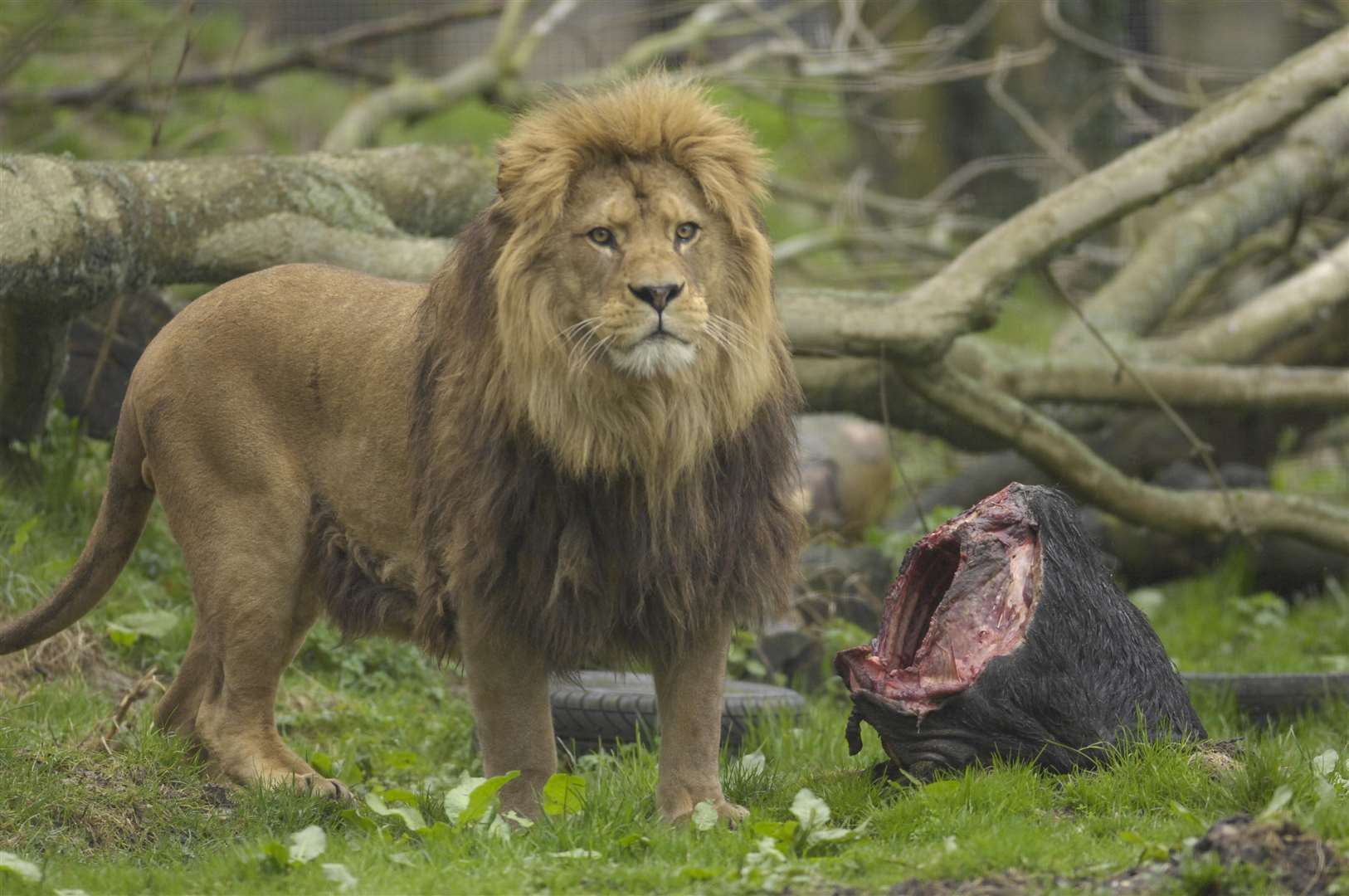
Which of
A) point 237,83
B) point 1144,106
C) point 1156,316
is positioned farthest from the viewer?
point 1144,106

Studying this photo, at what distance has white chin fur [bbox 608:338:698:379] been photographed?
3.86 metres

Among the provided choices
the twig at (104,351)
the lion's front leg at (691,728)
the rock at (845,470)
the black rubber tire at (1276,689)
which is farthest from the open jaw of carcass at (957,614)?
the rock at (845,470)

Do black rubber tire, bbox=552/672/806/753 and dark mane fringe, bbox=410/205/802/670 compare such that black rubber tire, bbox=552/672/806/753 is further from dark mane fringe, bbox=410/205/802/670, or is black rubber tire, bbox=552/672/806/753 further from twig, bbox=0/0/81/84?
twig, bbox=0/0/81/84

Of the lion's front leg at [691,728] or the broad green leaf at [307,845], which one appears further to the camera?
the lion's front leg at [691,728]

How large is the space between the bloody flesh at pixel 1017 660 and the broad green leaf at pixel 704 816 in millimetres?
473

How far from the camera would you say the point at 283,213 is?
20.3 feet

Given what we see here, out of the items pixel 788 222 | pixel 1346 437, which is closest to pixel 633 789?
pixel 1346 437

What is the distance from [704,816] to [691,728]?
0.29 m

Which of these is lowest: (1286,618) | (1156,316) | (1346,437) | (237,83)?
(1286,618)

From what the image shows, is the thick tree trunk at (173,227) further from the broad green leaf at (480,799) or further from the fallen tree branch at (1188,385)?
the fallen tree branch at (1188,385)

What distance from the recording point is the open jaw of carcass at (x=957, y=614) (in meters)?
4.17

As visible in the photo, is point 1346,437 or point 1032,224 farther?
point 1346,437

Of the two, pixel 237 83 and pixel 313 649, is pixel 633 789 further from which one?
pixel 237 83

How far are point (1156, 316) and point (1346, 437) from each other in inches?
80.1
